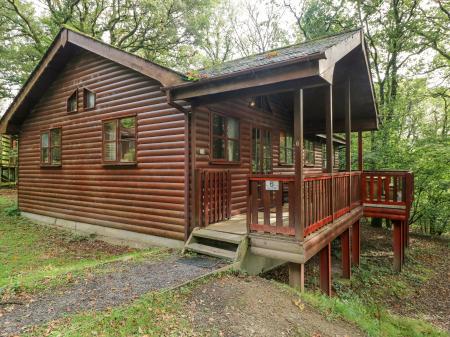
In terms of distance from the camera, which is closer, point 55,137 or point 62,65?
point 62,65

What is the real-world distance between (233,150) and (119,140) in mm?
3048

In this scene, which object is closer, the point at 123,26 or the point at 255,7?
the point at 123,26

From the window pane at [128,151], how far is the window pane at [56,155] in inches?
129

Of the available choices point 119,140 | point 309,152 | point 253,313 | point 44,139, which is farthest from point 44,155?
point 309,152

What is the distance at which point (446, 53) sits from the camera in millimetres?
14602

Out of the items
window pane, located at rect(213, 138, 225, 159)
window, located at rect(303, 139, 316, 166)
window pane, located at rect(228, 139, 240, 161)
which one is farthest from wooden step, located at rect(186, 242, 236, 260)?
window, located at rect(303, 139, 316, 166)

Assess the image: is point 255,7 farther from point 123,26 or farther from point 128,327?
point 128,327

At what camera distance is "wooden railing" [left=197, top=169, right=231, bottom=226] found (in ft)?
20.2

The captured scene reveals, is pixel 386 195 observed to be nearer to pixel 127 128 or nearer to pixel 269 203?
pixel 269 203

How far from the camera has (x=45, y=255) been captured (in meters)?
6.77

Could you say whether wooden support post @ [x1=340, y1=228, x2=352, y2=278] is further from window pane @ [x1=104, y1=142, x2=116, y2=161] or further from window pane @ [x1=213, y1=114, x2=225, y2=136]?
window pane @ [x1=104, y1=142, x2=116, y2=161]

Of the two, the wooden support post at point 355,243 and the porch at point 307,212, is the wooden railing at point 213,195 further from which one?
the wooden support post at point 355,243

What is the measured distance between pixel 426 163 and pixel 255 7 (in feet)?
55.2

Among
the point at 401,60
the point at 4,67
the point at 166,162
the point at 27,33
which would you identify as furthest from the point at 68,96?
the point at 401,60
